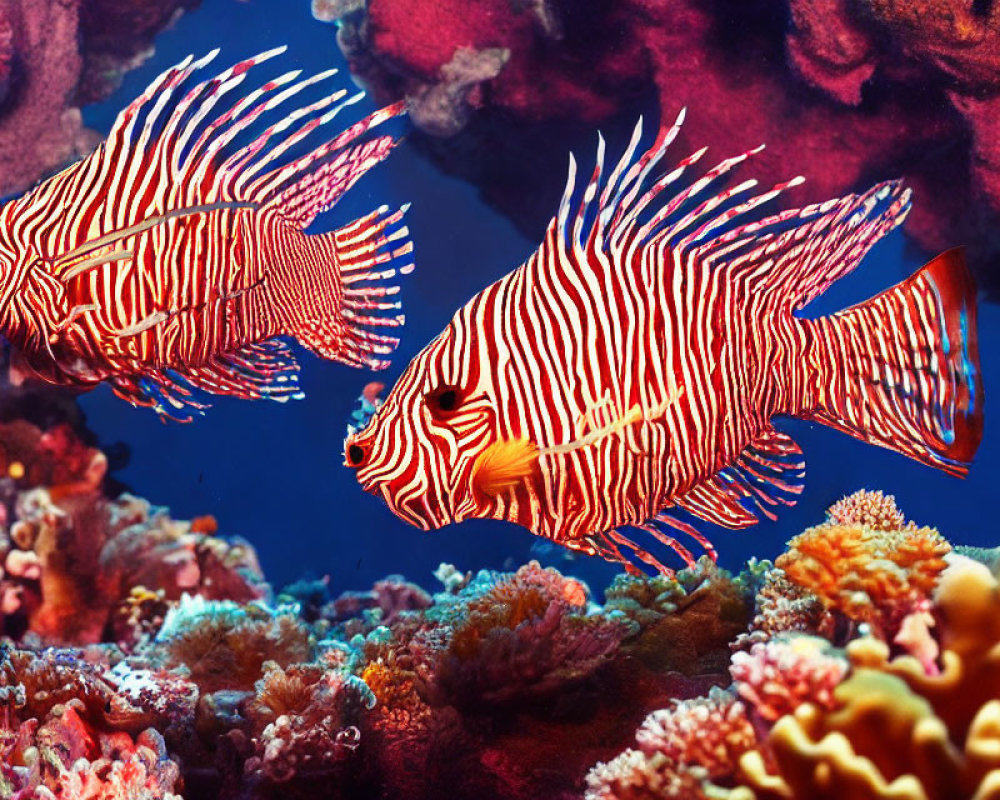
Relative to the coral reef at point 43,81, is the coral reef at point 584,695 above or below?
below

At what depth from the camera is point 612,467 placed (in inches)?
73.4

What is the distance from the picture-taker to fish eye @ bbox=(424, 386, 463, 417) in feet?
5.93

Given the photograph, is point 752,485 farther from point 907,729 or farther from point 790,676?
point 907,729

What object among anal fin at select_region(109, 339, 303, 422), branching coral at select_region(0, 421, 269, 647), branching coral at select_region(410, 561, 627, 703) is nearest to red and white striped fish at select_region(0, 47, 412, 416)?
anal fin at select_region(109, 339, 303, 422)

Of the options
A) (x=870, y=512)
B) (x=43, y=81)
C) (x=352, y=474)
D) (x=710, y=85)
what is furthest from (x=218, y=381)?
(x=352, y=474)

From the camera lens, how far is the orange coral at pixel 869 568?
193 cm

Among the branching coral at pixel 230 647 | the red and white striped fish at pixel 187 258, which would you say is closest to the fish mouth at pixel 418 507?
the red and white striped fish at pixel 187 258

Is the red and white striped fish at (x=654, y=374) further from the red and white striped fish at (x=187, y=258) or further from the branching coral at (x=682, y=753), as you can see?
the red and white striped fish at (x=187, y=258)

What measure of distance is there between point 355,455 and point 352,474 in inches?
495

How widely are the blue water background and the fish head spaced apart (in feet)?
34.0

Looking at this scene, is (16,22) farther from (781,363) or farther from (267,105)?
(781,363)

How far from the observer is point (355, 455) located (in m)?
1.76

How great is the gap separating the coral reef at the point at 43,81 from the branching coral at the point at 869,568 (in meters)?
7.16

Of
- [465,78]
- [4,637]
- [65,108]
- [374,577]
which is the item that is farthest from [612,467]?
[374,577]
